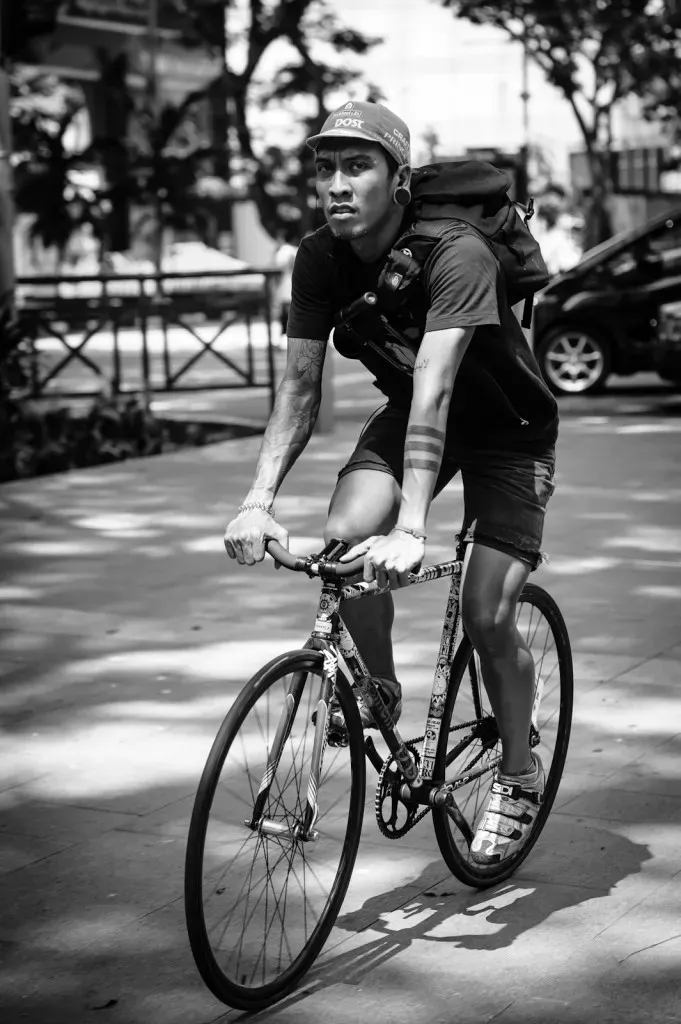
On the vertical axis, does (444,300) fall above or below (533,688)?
above

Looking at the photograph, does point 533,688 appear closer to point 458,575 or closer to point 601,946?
point 458,575

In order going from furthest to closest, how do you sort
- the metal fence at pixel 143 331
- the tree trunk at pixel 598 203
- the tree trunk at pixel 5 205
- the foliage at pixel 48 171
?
the tree trunk at pixel 598 203 < the foliage at pixel 48 171 < the metal fence at pixel 143 331 < the tree trunk at pixel 5 205

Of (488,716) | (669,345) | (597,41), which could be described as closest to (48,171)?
(597,41)

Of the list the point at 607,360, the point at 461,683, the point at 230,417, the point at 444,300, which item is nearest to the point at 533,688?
the point at 461,683

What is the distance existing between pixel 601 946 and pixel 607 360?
1348 cm

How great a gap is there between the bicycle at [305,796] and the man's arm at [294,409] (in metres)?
0.32

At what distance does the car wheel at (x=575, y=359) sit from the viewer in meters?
17.0

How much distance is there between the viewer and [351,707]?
3709mm

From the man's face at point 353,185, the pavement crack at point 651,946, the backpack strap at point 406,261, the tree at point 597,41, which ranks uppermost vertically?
the tree at point 597,41

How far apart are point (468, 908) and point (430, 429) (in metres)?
1.22

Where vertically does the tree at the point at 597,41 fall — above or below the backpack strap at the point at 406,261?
above

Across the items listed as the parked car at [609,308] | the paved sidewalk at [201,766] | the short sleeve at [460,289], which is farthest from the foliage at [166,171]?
the short sleeve at [460,289]

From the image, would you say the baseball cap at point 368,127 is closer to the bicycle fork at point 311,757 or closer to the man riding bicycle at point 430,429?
the man riding bicycle at point 430,429

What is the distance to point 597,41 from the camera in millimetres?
31531
